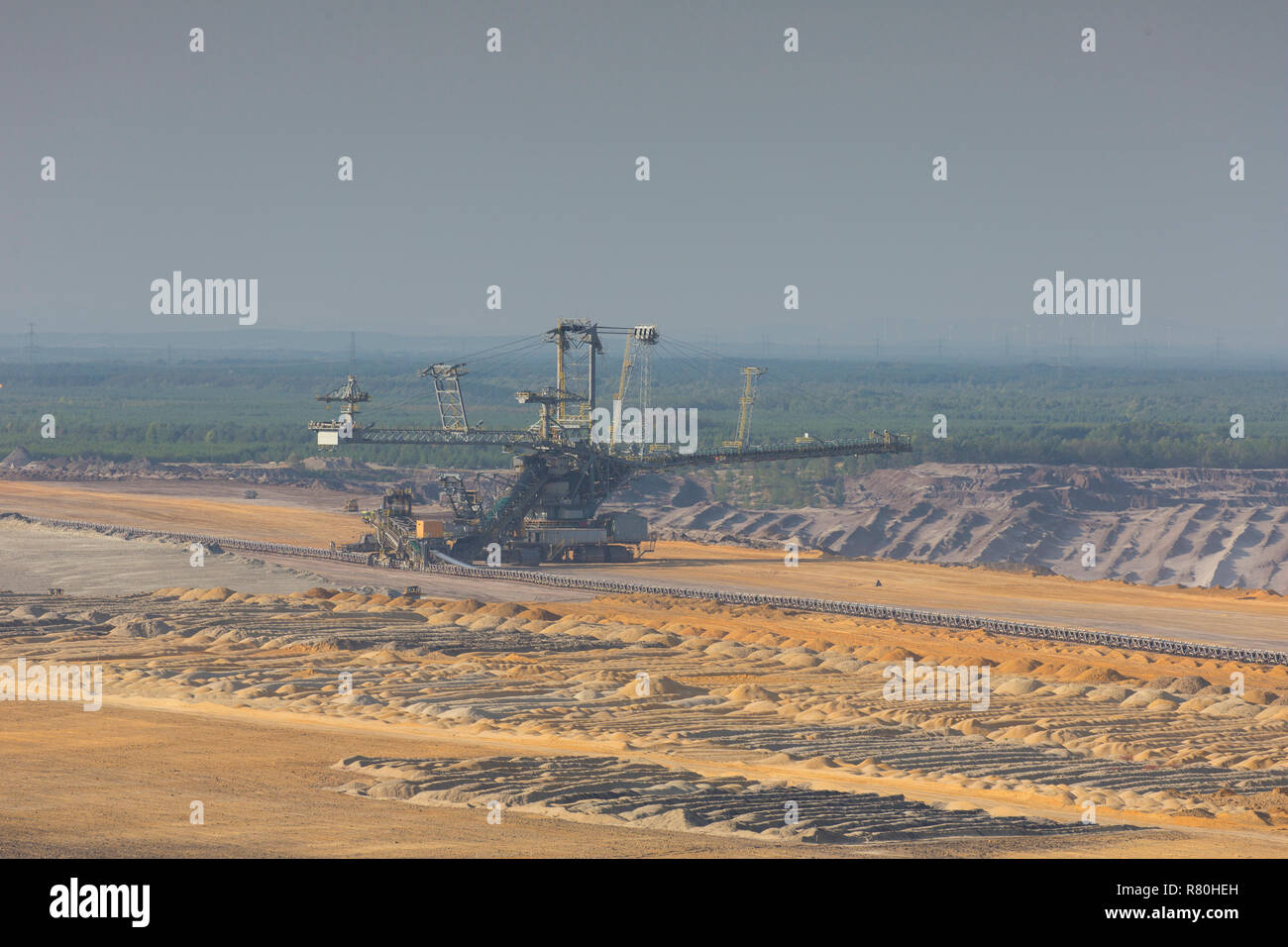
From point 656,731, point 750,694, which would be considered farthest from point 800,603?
point 656,731

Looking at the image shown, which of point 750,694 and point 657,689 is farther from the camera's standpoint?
point 657,689

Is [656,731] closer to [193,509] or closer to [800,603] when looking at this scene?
[800,603]

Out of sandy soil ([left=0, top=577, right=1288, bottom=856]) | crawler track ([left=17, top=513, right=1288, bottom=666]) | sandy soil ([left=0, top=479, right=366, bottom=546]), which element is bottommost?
sandy soil ([left=0, top=577, right=1288, bottom=856])

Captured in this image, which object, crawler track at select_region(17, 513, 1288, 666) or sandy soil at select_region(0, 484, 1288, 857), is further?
crawler track at select_region(17, 513, 1288, 666)

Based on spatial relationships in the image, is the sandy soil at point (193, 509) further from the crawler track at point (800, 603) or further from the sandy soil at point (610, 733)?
the sandy soil at point (610, 733)

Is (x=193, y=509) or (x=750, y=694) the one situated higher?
(x=193, y=509)

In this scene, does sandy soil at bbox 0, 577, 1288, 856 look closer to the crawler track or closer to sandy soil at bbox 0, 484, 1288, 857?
sandy soil at bbox 0, 484, 1288, 857

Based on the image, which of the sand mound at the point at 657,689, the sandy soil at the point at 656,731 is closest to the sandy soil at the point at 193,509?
the sandy soil at the point at 656,731

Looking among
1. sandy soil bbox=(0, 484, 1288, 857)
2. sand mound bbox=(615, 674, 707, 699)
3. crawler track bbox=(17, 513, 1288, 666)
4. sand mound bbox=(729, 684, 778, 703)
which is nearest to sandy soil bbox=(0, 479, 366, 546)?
crawler track bbox=(17, 513, 1288, 666)

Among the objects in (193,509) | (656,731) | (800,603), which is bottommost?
(656,731)
